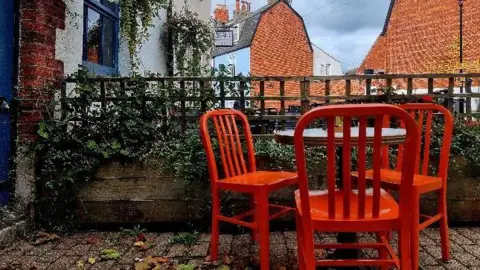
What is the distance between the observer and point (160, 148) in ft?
12.4

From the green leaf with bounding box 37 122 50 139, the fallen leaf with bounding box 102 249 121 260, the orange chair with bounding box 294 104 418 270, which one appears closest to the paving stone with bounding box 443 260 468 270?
the orange chair with bounding box 294 104 418 270

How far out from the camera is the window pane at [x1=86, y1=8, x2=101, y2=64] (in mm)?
4852

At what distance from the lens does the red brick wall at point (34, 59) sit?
3459 millimetres

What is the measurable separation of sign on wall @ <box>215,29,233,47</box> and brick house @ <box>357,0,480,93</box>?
9.80m

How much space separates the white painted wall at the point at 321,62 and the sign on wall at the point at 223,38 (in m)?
19.2

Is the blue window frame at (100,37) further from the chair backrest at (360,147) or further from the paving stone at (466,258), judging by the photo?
the paving stone at (466,258)

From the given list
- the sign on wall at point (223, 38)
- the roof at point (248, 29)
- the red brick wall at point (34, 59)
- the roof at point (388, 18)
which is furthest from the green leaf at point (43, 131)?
the roof at point (388, 18)

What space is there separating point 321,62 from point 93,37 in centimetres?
2477

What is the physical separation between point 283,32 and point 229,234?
2267cm

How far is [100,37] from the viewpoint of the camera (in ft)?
16.9

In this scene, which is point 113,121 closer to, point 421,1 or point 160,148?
point 160,148

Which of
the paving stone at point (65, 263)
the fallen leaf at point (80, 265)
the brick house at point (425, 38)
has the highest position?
the brick house at point (425, 38)

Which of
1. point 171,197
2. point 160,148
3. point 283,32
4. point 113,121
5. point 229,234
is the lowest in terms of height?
point 229,234

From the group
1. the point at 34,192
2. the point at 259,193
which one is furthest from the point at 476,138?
the point at 34,192
